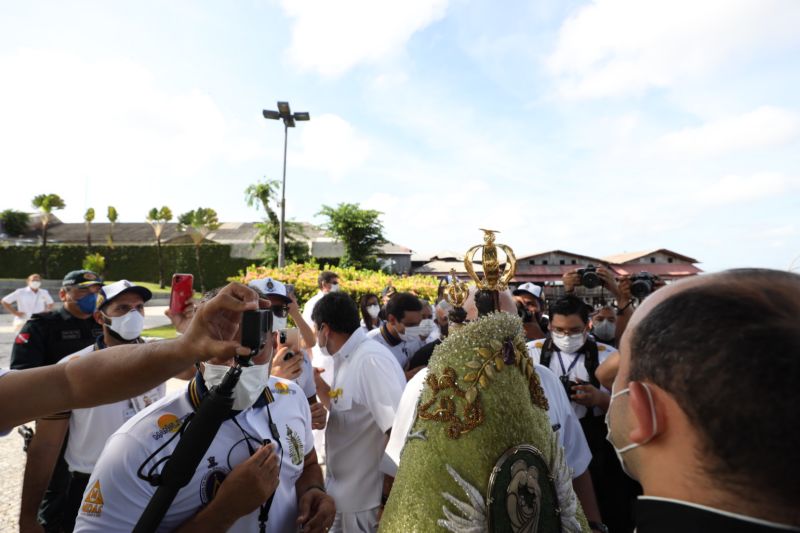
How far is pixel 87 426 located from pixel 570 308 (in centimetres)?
347

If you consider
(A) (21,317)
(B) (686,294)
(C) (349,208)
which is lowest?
(A) (21,317)

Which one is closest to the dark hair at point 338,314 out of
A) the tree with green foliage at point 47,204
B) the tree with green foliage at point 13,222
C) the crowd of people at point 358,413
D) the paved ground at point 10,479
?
the crowd of people at point 358,413

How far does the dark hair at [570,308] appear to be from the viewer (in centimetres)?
386

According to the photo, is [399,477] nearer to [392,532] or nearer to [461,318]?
[392,532]

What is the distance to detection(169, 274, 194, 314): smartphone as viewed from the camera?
3338 mm

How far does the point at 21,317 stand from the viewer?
1034 cm

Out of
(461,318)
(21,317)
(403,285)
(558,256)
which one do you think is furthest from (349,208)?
(461,318)

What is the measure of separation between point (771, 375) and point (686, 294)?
21 centimetres

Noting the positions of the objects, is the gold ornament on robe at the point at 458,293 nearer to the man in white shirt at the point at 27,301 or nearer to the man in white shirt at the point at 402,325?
the man in white shirt at the point at 402,325

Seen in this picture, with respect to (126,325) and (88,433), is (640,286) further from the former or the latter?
(88,433)

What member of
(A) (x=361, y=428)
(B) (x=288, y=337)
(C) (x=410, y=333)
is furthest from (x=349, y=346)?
(C) (x=410, y=333)

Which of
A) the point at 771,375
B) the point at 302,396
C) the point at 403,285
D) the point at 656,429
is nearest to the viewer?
the point at 771,375

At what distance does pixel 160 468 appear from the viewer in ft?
5.53

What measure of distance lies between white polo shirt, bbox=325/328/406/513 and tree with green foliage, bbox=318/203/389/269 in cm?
3069
